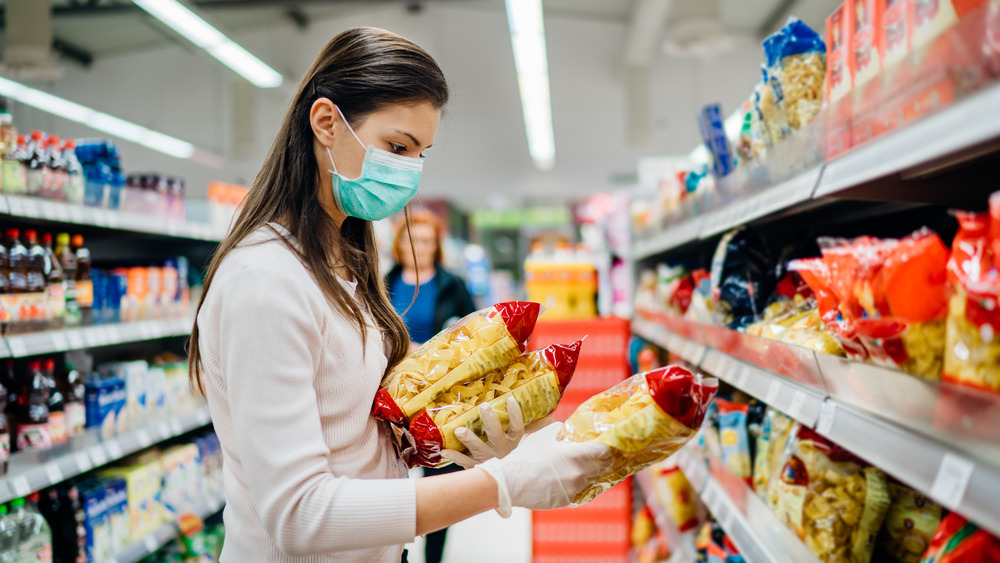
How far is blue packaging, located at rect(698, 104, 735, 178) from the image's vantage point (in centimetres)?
195

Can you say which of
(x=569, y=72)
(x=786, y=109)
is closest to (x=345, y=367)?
(x=786, y=109)

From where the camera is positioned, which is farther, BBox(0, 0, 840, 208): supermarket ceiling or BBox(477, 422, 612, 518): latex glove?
BBox(0, 0, 840, 208): supermarket ceiling

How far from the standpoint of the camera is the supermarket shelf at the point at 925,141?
656mm

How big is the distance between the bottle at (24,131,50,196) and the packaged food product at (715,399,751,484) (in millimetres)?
2292

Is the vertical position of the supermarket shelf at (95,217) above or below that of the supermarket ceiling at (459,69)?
below

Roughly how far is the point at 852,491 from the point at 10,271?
2472mm

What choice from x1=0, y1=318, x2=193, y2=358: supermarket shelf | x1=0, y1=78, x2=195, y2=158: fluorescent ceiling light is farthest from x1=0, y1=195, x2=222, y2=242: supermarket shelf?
x1=0, y1=78, x2=195, y2=158: fluorescent ceiling light

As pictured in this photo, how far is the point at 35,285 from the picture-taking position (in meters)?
2.11

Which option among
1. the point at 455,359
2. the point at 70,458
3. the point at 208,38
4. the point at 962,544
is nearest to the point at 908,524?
the point at 962,544

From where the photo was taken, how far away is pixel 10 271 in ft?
6.81

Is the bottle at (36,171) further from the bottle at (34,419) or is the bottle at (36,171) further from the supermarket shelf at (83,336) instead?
the bottle at (34,419)

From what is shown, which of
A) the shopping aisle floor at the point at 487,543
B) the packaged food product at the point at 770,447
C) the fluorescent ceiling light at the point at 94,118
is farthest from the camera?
the fluorescent ceiling light at the point at 94,118

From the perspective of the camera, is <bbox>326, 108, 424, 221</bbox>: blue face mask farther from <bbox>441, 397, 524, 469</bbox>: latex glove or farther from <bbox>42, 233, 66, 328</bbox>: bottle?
<bbox>42, 233, 66, 328</bbox>: bottle

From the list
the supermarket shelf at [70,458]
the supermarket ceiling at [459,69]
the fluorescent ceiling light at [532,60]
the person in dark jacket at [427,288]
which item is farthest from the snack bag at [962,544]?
the supermarket ceiling at [459,69]
